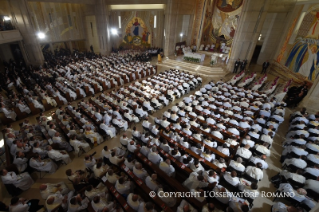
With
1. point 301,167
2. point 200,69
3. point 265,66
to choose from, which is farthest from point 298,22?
point 301,167

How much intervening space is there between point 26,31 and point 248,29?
61.3 feet

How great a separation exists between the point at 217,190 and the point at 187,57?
14427 mm

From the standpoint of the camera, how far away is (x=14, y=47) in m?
16.0

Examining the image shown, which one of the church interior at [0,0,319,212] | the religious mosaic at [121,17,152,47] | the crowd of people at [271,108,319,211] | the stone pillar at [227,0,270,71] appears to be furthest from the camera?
the religious mosaic at [121,17,152,47]

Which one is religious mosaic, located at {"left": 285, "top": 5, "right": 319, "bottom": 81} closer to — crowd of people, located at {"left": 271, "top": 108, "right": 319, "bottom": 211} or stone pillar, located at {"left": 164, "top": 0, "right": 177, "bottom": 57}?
crowd of people, located at {"left": 271, "top": 108, "right": 319, "bottom": 211}

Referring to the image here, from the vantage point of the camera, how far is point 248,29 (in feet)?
43.9

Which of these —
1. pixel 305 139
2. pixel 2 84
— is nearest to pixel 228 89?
pixel 305 139

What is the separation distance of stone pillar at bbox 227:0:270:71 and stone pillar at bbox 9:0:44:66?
1743 cm

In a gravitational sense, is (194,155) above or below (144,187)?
above

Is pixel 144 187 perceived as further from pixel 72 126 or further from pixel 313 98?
pixel 313 98

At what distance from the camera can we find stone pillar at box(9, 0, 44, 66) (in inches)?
510

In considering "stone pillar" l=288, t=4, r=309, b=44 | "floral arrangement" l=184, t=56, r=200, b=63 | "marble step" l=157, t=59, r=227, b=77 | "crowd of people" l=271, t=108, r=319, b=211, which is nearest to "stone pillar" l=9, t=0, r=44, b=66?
"marble step" l=157, t=59, r=227, b=77

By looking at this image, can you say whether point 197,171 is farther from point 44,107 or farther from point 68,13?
point 68,13

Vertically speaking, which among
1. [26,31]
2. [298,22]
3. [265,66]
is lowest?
[265,66]
